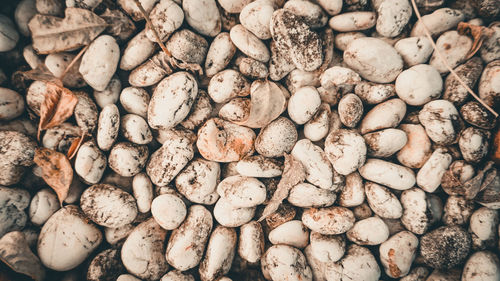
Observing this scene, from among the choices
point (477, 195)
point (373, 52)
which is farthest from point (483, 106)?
point (373, 52)

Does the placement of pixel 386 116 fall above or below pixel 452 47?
below

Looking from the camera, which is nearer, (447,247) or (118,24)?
(447,247)

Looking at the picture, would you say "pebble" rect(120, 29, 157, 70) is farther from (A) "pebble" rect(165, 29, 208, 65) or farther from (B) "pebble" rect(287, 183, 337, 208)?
(B) "pebble" rect(287, 183, 337, 208)

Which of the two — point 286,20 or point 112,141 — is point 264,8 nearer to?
point 286,20

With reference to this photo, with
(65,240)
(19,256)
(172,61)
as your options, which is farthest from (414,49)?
(19,256)

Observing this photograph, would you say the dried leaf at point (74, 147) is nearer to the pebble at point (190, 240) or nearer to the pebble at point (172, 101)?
the pebble at point (172, 101)

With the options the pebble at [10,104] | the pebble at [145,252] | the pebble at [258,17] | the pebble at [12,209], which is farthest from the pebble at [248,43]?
the pebble at [12,209]

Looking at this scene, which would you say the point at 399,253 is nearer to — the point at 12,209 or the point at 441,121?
the point at 441,121
